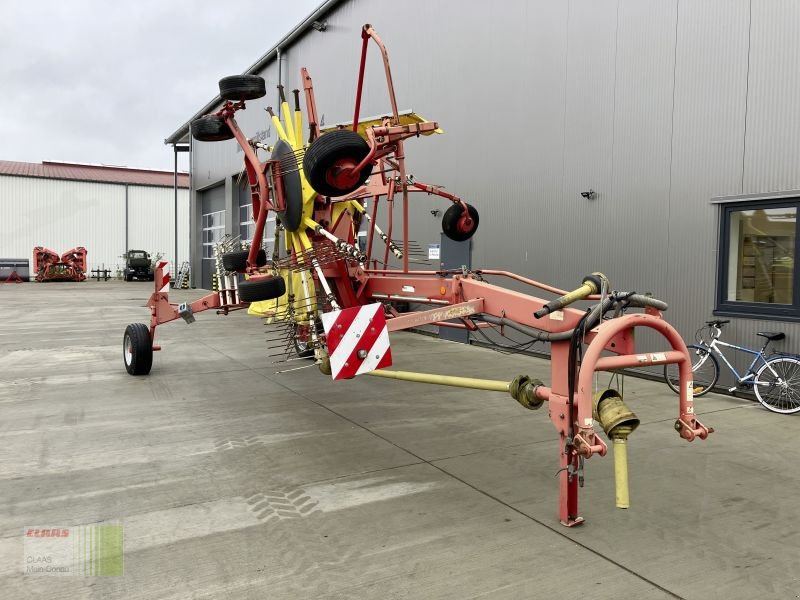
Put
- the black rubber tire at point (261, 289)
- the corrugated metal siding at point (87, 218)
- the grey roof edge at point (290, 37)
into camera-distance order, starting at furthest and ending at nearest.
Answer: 1. the corrugated metal siding at point (87, 218)
2. the grey roof edge at point (290, 37)
3. the black rubber tire at point (261, 289)

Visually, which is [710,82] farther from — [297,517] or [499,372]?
[297,517]

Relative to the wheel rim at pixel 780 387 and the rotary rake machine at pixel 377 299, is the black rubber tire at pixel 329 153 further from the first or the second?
the wheel rim at pixel 780 387

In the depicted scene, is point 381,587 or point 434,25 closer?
point 381,587

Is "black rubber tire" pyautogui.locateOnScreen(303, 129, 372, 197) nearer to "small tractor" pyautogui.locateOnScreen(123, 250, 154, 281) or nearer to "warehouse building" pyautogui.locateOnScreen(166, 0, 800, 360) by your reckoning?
"warehouse building" pyautogui.locateOnScreen(166, 0, 800, 360)

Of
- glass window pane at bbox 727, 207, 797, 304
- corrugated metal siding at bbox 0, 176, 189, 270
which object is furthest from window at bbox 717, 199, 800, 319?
corrugated metal siding at bbox 0, 176, 189, 270

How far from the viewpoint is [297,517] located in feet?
11.0

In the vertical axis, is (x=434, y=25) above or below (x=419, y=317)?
above

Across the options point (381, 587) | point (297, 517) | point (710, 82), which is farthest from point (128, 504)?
point (710, 82)

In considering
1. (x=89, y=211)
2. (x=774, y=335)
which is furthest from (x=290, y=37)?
(x=89, y=211)

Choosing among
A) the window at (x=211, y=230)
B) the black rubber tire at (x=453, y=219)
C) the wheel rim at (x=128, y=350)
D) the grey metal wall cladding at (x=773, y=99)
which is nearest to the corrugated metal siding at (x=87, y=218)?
the window at (x=211, y=230)

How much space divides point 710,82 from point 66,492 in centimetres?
712

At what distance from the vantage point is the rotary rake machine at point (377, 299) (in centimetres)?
299

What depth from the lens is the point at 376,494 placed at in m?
3.69

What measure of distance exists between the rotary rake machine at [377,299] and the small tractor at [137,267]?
27298 millimetres
